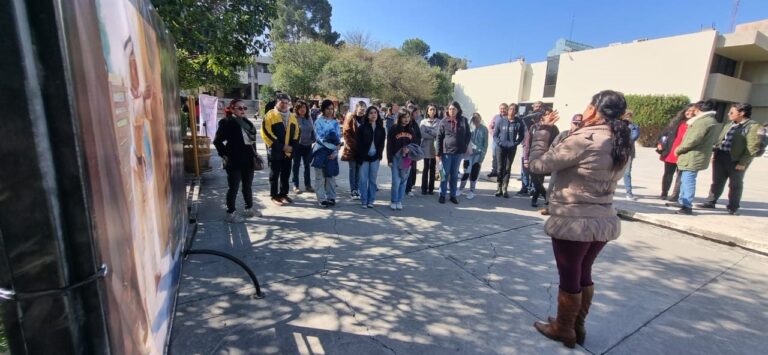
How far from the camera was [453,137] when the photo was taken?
A: 20.3 feet

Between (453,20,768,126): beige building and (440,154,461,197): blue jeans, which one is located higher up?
(453,20,768,126): beige building

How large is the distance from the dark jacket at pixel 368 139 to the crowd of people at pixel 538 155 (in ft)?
0.05

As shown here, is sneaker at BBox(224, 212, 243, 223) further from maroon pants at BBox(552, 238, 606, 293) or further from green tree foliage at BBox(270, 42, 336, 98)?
green tree foliage at BBox(270, 42, 336, 98)

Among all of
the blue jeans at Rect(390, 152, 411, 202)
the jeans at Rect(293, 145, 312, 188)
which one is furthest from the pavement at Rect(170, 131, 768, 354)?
the jeans at Rect(293, 145, 312, 188)

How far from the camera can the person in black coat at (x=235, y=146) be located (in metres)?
4.68

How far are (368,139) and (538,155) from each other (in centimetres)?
332

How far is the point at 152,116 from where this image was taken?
5.57 feet

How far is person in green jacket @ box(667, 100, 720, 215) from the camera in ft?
18.8

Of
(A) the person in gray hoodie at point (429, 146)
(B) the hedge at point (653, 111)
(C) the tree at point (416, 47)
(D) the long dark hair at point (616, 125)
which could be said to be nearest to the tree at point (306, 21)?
(C) the tree at point (416, 47)

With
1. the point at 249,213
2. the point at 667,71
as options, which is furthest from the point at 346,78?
the point at 249,213

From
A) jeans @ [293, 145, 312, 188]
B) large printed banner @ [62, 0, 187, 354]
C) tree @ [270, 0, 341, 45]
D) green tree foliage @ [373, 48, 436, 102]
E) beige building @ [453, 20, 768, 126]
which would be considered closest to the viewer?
large printed banner @ [62, 0, 187, 354]

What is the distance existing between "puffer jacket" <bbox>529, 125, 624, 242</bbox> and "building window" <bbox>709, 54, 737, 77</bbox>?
79.8 ft

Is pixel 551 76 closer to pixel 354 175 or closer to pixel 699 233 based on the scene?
pixel 699 233

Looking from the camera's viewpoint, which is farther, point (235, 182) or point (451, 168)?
point (451, 168)
